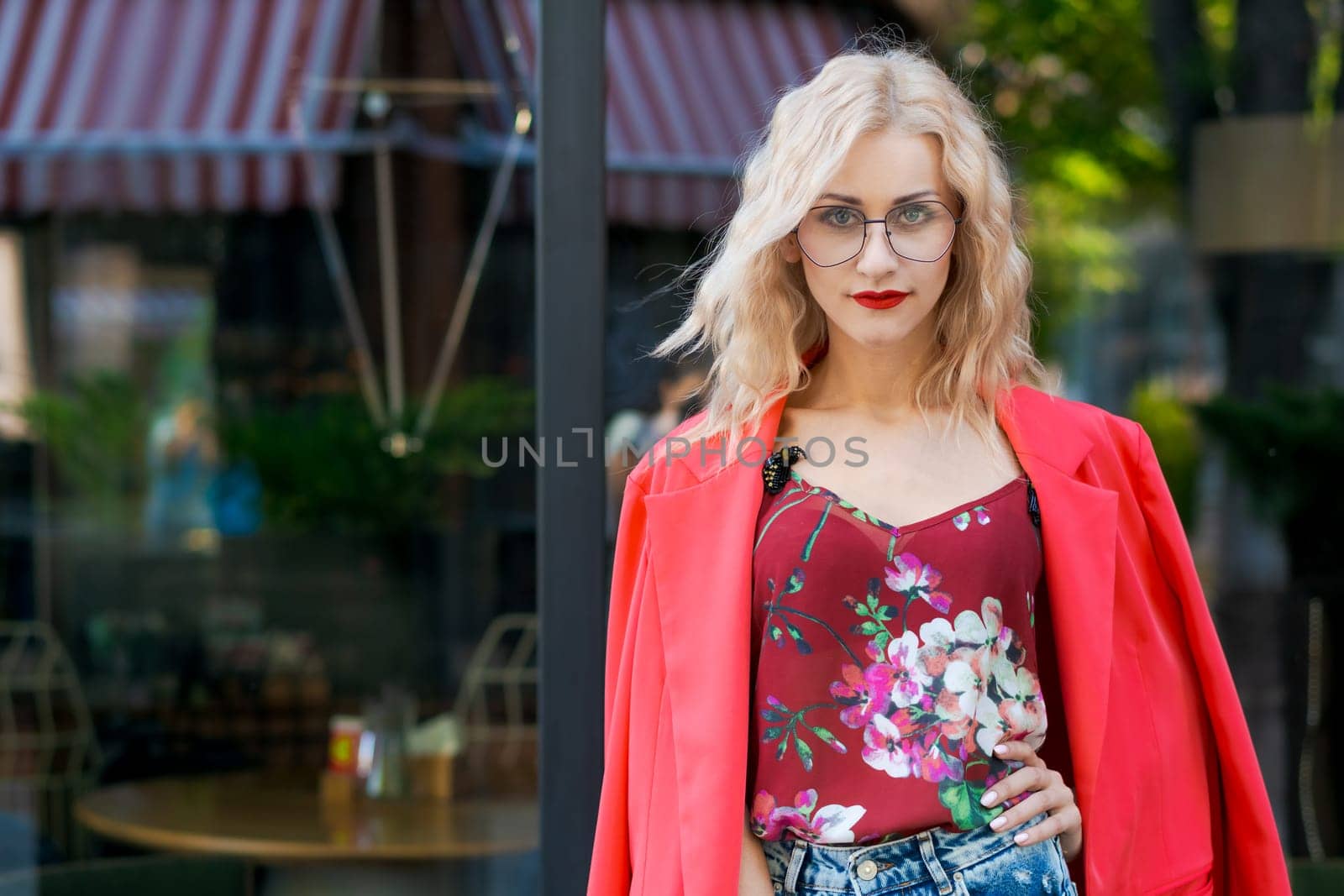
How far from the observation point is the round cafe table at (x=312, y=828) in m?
3.14

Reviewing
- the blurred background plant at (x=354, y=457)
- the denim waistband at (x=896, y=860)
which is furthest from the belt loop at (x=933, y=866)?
the blurred background plant at (x=354, y=457)

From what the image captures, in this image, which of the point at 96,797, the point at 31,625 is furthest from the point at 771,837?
the point at 31,625

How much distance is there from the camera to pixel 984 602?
1.57 metres

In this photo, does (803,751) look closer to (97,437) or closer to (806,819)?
(806,819)

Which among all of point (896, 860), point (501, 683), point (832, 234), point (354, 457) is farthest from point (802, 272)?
point (354, 457)

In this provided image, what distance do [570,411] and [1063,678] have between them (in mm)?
862

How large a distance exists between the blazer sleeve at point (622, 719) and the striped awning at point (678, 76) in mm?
2839

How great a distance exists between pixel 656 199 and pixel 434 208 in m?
1.15

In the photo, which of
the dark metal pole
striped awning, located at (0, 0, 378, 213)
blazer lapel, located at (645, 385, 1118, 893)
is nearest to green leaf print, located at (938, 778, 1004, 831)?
blazer lapel, located at (645, 385, 1118, 893)

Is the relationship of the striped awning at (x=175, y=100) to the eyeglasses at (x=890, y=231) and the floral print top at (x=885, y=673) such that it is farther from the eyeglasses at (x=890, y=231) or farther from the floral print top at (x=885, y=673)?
the floral print top at (x=885, y=673)

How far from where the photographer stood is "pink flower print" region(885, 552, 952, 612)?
1.56 metres

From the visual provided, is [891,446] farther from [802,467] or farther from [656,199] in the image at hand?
[656,199]

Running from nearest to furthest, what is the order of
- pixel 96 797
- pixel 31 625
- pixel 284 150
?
1. pixel 96 797
2. pixel 284 150
3. pixel 31 625

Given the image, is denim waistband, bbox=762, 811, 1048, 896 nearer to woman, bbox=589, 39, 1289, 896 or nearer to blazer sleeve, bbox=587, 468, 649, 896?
woman, bbox=589, 39, 1289, 896
